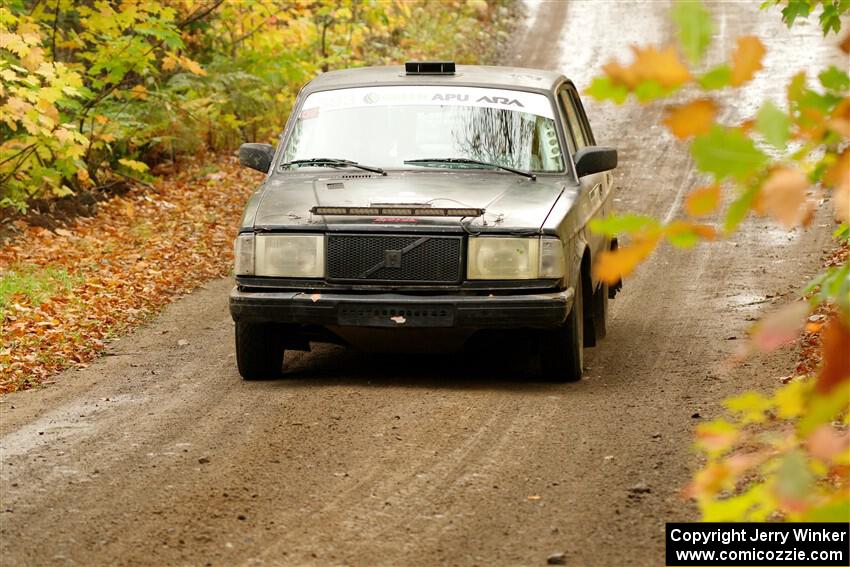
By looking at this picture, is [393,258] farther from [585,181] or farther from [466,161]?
[585,181]

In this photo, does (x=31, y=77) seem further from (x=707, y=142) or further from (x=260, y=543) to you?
(x=707, y=142)

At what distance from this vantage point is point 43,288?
10.4 meters

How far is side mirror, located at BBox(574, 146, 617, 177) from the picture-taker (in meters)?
7.61

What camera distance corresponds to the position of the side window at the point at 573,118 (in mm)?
8414

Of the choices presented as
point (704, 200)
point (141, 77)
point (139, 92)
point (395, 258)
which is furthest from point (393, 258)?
point (141, 77)

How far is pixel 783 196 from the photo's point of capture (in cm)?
170

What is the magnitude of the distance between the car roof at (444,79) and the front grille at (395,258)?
175 centimetres

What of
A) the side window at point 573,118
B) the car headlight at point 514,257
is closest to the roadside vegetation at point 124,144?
the car headlight at point 514,257

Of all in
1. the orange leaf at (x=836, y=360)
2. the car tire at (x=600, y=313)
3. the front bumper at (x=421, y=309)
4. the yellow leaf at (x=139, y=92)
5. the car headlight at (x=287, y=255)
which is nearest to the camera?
the orange leaf at (x=836, y=360)

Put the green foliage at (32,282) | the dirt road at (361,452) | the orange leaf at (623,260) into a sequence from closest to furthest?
the orange leaf at (623,260) < the dirt road at (361,452) < the green foliage at (32,282)

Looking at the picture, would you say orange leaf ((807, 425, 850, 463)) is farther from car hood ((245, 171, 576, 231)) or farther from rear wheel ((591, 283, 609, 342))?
rear wheel ((591, 283, 609, 342))

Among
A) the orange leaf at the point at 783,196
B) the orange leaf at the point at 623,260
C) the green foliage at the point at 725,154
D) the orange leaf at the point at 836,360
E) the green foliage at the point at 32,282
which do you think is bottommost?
the green foliage at the point at 32,282

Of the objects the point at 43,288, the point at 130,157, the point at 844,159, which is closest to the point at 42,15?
the point at 130,157

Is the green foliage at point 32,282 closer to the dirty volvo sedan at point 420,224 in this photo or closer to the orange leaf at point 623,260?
the dirty volvo sedan at point 420,224
